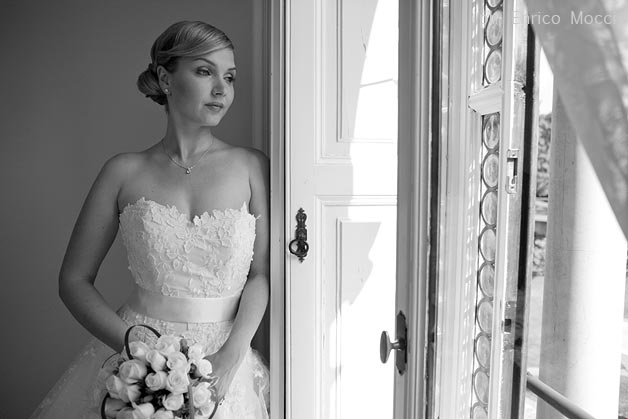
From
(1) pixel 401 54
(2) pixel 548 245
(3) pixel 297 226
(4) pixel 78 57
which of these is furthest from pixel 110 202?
(2) pixel 548 245

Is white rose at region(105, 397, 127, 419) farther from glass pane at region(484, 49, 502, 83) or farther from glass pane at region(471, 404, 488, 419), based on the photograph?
glass pane at region(484, 49, 502, 83)

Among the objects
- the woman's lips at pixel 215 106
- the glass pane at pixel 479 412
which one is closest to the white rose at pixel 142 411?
the glass pane at pixel 479 412

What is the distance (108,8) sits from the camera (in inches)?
118

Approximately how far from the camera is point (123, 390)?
66.7 inches

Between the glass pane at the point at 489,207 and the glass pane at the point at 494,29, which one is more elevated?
the glass pane at the point at 494,29

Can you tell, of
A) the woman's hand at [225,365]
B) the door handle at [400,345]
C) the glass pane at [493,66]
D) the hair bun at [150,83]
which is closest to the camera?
the glass pane at [493,66]

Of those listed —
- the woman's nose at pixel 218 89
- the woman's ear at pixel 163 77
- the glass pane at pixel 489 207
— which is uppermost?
the woman's ear at pixel 163 77

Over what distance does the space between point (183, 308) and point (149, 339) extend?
0.53 ft

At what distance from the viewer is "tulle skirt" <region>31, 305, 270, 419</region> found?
7.26 ft

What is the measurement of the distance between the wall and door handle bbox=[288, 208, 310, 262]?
766mm

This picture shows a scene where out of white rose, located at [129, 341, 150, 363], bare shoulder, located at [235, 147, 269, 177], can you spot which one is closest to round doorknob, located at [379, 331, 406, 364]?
white rose, located at [129, 341, 150, 363]

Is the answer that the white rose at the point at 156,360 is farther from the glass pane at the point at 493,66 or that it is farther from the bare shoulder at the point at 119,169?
the glass pane at the point at 493,66

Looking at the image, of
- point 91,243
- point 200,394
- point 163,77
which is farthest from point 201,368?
point 163,77

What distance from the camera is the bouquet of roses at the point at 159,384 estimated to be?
5.53ft
